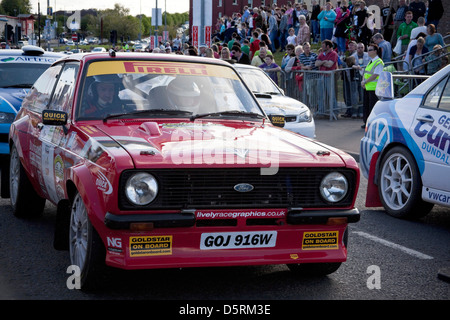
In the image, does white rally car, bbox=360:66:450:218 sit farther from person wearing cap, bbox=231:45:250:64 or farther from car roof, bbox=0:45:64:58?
person wearing cap, bbox=231:45:250:64

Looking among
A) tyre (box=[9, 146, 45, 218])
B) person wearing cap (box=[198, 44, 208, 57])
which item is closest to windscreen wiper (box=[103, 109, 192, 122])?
tyre (box=[9, 146, 45, 218])

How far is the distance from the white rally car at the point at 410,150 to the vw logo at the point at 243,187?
3006mm

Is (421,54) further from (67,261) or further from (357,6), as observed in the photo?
(67,261)

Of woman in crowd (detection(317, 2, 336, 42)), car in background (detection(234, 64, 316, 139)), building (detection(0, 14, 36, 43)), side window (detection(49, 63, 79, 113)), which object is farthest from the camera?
building (detection(0, 14, 36, 43))

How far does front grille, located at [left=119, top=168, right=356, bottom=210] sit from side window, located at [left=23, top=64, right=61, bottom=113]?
253cm

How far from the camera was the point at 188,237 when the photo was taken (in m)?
4.53

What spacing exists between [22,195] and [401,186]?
3.84 metres

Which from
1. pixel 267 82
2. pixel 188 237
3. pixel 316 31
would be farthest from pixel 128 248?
pixel 316 31

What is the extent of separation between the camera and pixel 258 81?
13945 mm

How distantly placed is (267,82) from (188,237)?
32.0ft

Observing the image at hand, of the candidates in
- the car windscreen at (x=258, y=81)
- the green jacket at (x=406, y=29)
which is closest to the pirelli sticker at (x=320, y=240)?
the car windscreen at (x=258, y=81)

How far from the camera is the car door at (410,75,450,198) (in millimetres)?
7027

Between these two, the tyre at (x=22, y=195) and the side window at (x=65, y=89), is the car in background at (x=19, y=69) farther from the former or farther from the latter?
the side window at (x=65, y=89)

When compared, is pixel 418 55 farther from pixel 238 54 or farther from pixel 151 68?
pixel 151 68
